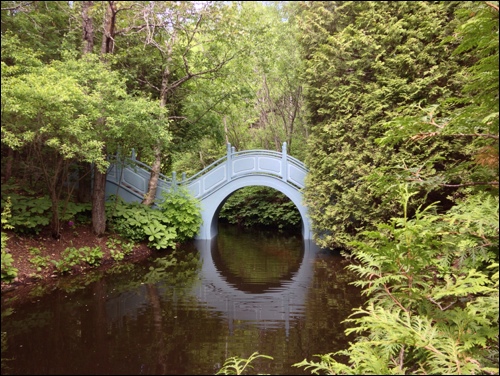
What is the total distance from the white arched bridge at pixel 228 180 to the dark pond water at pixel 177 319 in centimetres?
298

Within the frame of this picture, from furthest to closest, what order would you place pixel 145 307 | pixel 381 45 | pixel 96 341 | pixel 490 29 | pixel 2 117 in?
pixel 381 45
pixel 2 117
pixel 145 307
pixel 96 341
pixel 490 29

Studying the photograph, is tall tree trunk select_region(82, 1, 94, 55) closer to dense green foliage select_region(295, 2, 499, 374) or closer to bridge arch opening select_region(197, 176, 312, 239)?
bridge arch opening select_region(197, 176, 312, 239)

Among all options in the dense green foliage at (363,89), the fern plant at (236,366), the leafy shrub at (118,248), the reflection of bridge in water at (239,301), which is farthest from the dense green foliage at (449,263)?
the leafy shrub at (118,248)

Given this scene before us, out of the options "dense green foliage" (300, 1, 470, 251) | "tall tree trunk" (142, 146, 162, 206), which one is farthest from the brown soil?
"dense green foliage" (300, 1, 470, 251)

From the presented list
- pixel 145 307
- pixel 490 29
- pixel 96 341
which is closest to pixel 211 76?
pixel 145 307

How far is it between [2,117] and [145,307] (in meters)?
4.24

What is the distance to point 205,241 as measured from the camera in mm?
11227

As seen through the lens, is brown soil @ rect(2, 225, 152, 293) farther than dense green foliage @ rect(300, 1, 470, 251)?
No

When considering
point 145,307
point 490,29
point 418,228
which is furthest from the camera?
point 145,307

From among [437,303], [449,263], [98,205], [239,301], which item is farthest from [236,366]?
[98,205]

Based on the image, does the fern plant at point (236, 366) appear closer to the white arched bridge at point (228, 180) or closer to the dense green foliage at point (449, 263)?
the dense green foliage at point (449, 263)

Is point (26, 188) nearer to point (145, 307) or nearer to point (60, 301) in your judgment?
point (60, 301)

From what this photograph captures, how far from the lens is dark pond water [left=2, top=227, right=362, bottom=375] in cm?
384

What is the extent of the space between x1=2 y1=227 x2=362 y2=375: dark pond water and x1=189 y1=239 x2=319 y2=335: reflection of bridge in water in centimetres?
2
